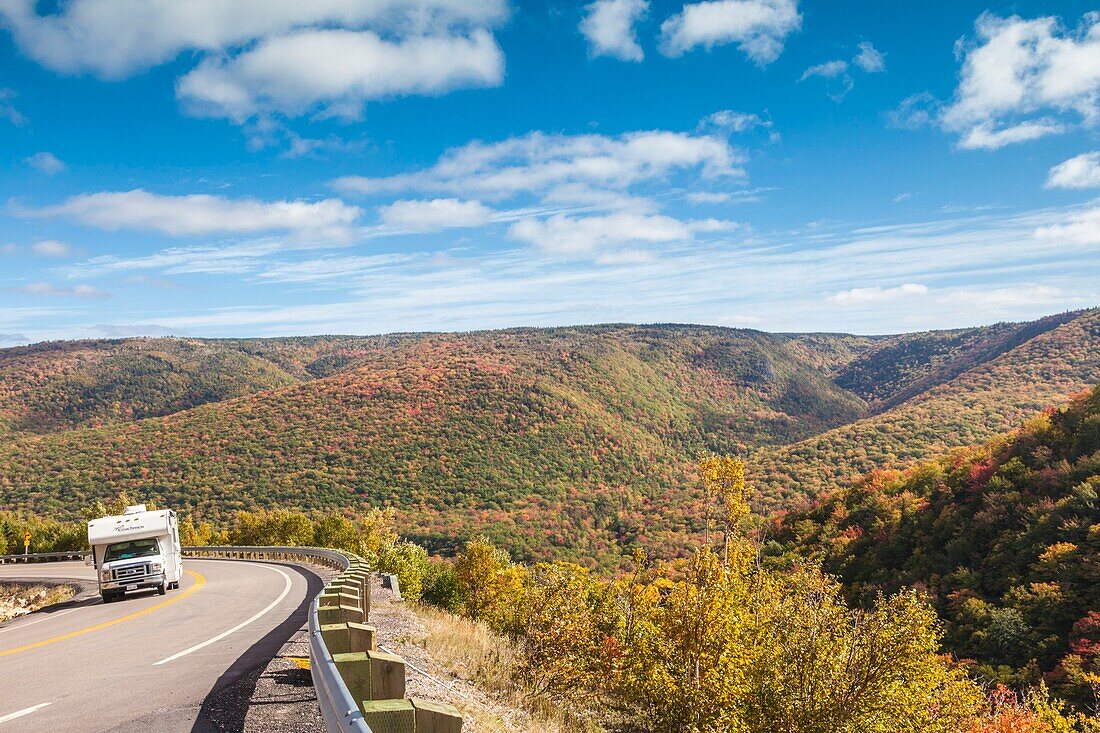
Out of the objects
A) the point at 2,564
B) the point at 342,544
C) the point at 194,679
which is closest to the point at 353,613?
the point at 194,679

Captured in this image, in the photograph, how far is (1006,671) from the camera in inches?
1089

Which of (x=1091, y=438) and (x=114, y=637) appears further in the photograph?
(x=1091, y=438)

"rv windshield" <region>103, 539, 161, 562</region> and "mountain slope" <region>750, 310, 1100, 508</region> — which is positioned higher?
"rv windshield" <region>103, 539, 161, 562</region>

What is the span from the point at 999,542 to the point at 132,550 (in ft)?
142

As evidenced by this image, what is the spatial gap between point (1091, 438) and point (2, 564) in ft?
241

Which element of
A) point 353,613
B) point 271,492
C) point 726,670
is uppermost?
point 353,613

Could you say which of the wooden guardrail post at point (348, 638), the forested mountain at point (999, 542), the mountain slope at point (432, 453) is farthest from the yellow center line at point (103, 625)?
the mountain slope at point (432, 453)

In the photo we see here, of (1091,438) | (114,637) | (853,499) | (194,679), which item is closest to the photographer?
(194,679)

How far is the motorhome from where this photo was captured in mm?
18953

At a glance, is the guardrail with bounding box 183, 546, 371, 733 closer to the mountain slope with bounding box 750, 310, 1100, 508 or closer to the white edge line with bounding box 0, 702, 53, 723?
the white edge line with bounding box 0, 702, 53, 723

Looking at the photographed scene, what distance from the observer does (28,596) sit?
24.8 meters

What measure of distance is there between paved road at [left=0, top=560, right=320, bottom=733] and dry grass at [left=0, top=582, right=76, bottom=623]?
17.4ft

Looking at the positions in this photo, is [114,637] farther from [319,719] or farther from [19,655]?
[319,719]

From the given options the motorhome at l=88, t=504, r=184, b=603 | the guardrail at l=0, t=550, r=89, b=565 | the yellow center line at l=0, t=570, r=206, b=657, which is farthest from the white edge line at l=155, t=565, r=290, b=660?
the guardrail at l=0, t=550, r=89, b=565
